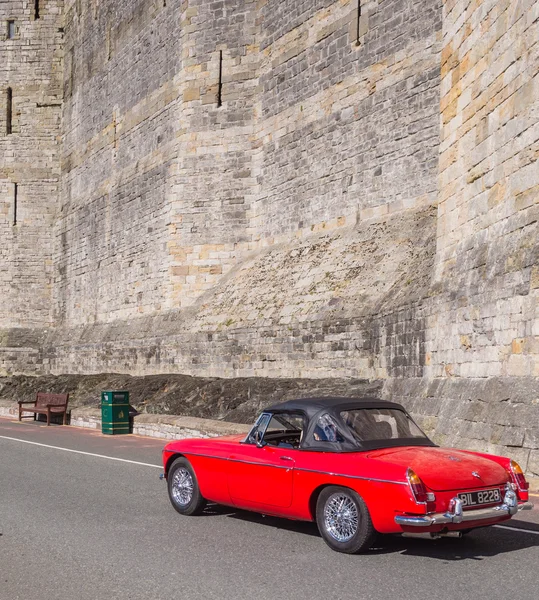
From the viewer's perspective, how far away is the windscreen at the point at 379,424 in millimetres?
7105

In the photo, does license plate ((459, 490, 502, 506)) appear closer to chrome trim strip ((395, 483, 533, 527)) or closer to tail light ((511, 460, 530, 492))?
chrome trim strip ((395, 483, 533, 527))

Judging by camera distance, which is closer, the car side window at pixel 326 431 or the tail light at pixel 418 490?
the tail light at pixel 418 490

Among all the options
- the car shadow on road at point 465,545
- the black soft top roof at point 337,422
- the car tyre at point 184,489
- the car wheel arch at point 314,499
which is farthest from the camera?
the car tyre at point 184,489

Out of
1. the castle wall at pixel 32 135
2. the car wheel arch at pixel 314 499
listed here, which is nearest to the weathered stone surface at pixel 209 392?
the car wheel arch at pixel 314 499

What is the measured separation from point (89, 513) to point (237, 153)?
18.1 metres

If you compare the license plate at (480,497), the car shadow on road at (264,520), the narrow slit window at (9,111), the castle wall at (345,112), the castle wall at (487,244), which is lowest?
the car shadow on road at (264,520)

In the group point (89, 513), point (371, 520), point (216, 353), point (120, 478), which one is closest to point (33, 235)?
point (216, 353)

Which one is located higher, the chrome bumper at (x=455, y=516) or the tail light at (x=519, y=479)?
the tail light at (x=519, y=479)

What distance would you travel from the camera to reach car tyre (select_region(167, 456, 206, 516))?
8.04 meters

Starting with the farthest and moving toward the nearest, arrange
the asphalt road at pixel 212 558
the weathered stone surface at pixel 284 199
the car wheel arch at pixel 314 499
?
1. the weathered stone surface at pixel 284 199
2. the car wheel arch at pixel 314 499
3. the asphalt road at pixel 212 558

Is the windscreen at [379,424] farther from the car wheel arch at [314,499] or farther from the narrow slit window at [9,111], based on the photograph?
the narrow slit window at [9,111]

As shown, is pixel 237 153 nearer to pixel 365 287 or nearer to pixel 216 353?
pixel 216 353

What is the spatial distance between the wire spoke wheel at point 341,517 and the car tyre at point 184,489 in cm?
175

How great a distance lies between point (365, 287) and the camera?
59.4 ft
